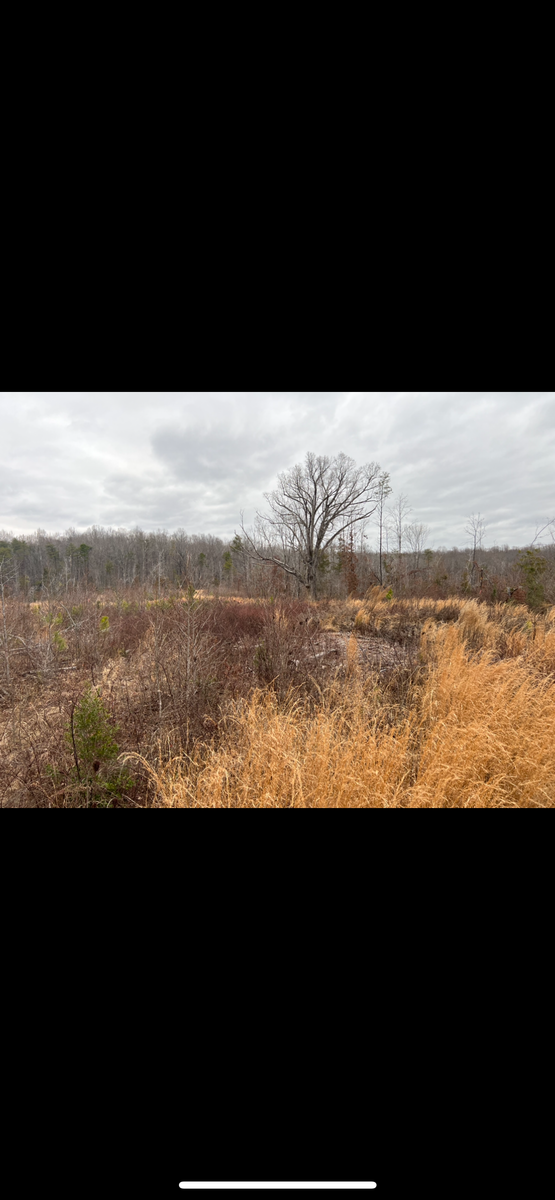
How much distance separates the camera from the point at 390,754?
2.05m

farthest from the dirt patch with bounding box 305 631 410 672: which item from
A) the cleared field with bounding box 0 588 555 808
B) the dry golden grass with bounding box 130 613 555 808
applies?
the dry golden grass with bounding box 130 613 555 808

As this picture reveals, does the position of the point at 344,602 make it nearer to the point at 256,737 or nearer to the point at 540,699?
the point at 540,699

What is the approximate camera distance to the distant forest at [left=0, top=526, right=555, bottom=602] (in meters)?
3.79

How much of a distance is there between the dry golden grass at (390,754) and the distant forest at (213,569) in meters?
1.77

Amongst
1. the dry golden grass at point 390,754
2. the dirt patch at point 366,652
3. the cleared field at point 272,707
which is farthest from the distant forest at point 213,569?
the dry golden grass at point 390,754

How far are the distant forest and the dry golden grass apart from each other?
5.82ft

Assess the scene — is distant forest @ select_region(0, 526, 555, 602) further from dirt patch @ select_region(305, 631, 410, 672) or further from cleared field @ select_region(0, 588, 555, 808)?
dirt patch @ select_region(305, 631, 410, 672)

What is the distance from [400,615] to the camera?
4.87 metres

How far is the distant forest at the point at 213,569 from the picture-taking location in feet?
12.4

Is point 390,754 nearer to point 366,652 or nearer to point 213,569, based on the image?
point 366,652

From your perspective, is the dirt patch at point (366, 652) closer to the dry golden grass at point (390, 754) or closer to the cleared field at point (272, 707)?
the cleared field at point (272, 707)
